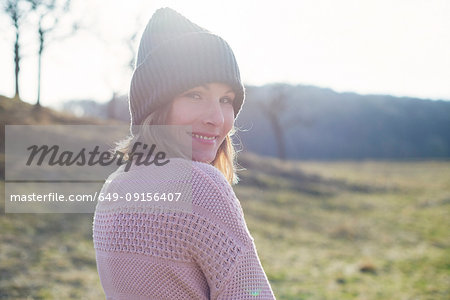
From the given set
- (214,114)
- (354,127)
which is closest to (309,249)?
(214,114)

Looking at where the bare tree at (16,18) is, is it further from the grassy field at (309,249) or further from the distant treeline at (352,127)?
the distant treeline at (352,127)

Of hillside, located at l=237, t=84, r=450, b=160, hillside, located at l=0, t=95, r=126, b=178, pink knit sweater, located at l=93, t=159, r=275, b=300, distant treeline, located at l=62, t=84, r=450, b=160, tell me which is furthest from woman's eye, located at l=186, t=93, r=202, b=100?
hillside, located at l=237, t=84, r=450, b=160

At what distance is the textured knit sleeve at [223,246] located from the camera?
3.89 feet

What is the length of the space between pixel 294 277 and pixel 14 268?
5353 mm

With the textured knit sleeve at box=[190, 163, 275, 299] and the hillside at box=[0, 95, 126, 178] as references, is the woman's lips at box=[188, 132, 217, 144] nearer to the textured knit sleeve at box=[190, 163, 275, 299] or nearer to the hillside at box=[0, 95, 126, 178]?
the textured knit sleeve at box=[190, 163, 275, 299]

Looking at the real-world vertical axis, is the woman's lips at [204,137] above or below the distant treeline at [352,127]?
above

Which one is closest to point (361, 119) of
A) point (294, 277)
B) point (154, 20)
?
point (294, 277)

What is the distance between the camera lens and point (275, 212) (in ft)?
51.1

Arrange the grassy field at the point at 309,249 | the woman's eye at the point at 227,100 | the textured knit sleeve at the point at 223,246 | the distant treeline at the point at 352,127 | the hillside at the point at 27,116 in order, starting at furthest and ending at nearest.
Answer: the distant treeline at the point at 352,127 < the hillside at the point at 27,116 < the grassy field at the point at 309,249 < the woman's eye at the point at 227,100 < the textured knit sleeve at the point at 223,246

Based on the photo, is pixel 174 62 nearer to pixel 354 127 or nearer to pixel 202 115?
pixel 202 115

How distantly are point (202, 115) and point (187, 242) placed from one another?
609mm

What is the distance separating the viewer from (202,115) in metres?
1.63

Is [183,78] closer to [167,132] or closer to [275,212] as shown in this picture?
[167,132]

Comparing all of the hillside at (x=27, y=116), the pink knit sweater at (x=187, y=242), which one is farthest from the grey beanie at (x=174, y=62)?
the hillside at (x=27, y=116)
